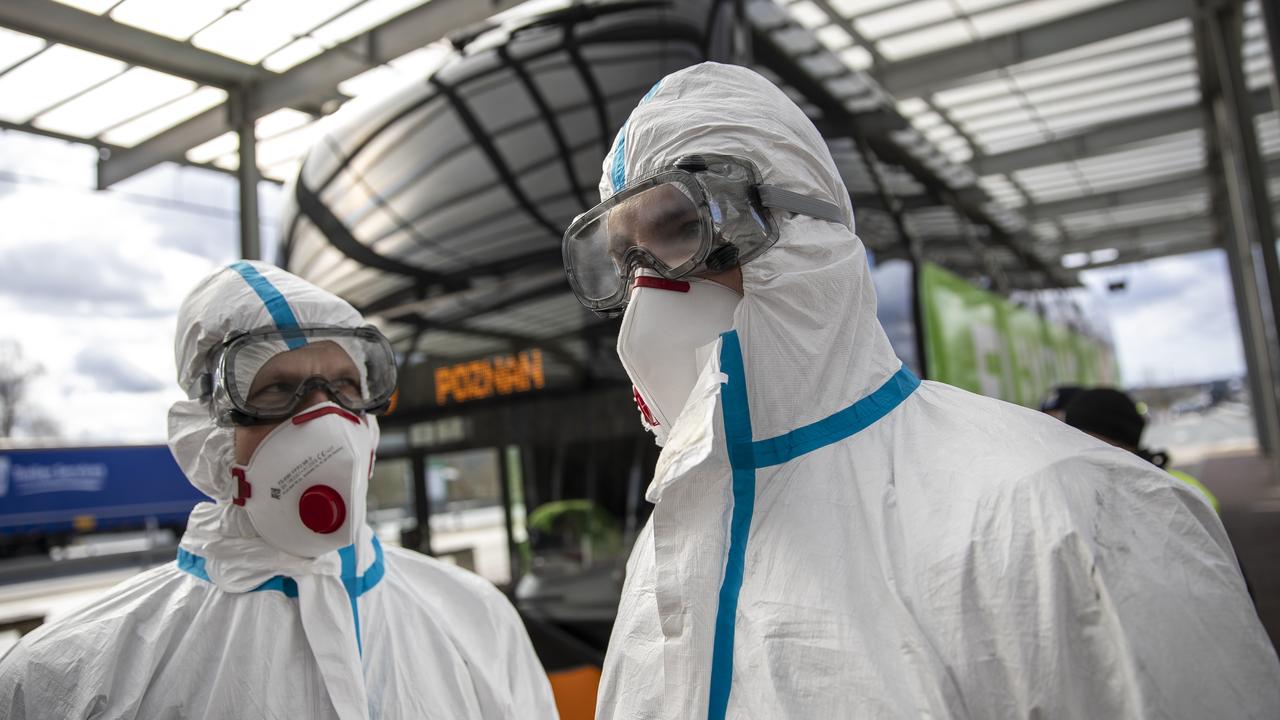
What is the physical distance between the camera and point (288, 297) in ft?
5.91

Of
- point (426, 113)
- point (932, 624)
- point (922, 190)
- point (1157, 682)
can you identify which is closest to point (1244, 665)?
point (1157, 682)

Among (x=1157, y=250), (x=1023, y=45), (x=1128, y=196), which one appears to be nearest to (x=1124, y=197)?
(x=1128, y=196)

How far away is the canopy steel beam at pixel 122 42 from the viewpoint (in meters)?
4.10

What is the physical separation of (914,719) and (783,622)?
6.7 inches

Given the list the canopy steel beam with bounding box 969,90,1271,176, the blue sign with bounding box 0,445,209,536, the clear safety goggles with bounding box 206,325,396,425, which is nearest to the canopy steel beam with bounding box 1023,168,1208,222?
the canopy steel beam with bounding box 969,90,1271,176

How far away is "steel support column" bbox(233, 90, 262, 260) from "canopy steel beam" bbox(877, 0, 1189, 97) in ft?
20.5

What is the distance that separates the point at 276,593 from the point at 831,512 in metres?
1.19

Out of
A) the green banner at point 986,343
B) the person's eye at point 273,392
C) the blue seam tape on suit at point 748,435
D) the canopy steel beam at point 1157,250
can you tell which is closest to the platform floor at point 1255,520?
the green banner at point 986,343

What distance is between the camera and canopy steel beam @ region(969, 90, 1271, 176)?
11.4 meters

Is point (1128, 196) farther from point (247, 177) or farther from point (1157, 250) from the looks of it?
point (247, 177)

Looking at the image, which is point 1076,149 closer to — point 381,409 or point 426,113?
point 426,113

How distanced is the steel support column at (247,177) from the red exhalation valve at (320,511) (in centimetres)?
469

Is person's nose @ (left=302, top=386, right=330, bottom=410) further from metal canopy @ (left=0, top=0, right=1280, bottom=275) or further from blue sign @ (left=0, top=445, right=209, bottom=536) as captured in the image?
blue sign @ (left=0, top=445, right=209, bottom=536)

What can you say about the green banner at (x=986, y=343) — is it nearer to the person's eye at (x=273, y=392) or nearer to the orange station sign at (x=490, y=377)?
the orange station sign at (x=490, y=377)
